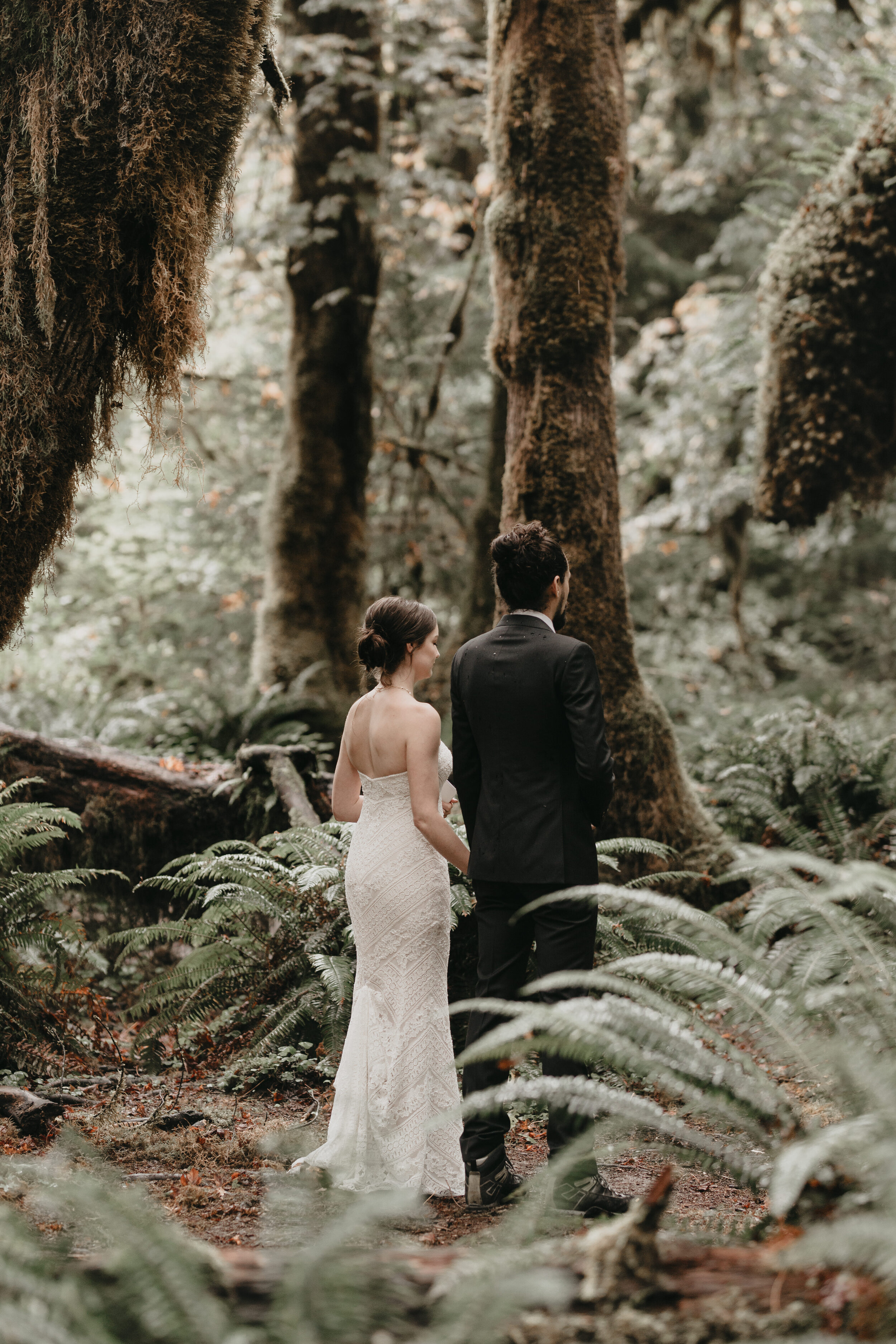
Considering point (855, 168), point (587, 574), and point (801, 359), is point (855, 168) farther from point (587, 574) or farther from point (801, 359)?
point (587, 574)

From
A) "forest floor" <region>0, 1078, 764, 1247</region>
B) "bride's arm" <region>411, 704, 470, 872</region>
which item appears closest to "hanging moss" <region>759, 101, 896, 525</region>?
"bride's arm" <region>411, 704, 470, 872</region>

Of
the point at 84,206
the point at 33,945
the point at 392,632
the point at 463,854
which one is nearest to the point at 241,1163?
the point at 463,854

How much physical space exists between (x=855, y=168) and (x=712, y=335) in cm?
513

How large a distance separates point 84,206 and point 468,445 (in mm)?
10988

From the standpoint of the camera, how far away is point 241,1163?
3945 millimetres

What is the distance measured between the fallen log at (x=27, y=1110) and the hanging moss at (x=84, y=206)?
76.2 inches

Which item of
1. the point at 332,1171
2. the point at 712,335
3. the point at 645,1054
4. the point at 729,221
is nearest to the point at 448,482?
the point at 712,335

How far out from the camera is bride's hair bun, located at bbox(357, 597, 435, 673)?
13.3 feet

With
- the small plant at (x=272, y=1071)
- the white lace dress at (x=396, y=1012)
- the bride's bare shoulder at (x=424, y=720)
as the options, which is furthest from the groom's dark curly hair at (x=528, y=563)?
the small plant at (x=272, y=1071)

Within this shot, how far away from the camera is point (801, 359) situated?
7543 mm

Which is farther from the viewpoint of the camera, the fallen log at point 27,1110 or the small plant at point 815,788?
the small plant at point 815,788

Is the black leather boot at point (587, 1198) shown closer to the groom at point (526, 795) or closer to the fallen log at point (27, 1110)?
the groom at point (526, 795)

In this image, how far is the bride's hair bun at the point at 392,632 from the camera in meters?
4.06

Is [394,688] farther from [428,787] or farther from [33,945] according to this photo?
[33,945]
